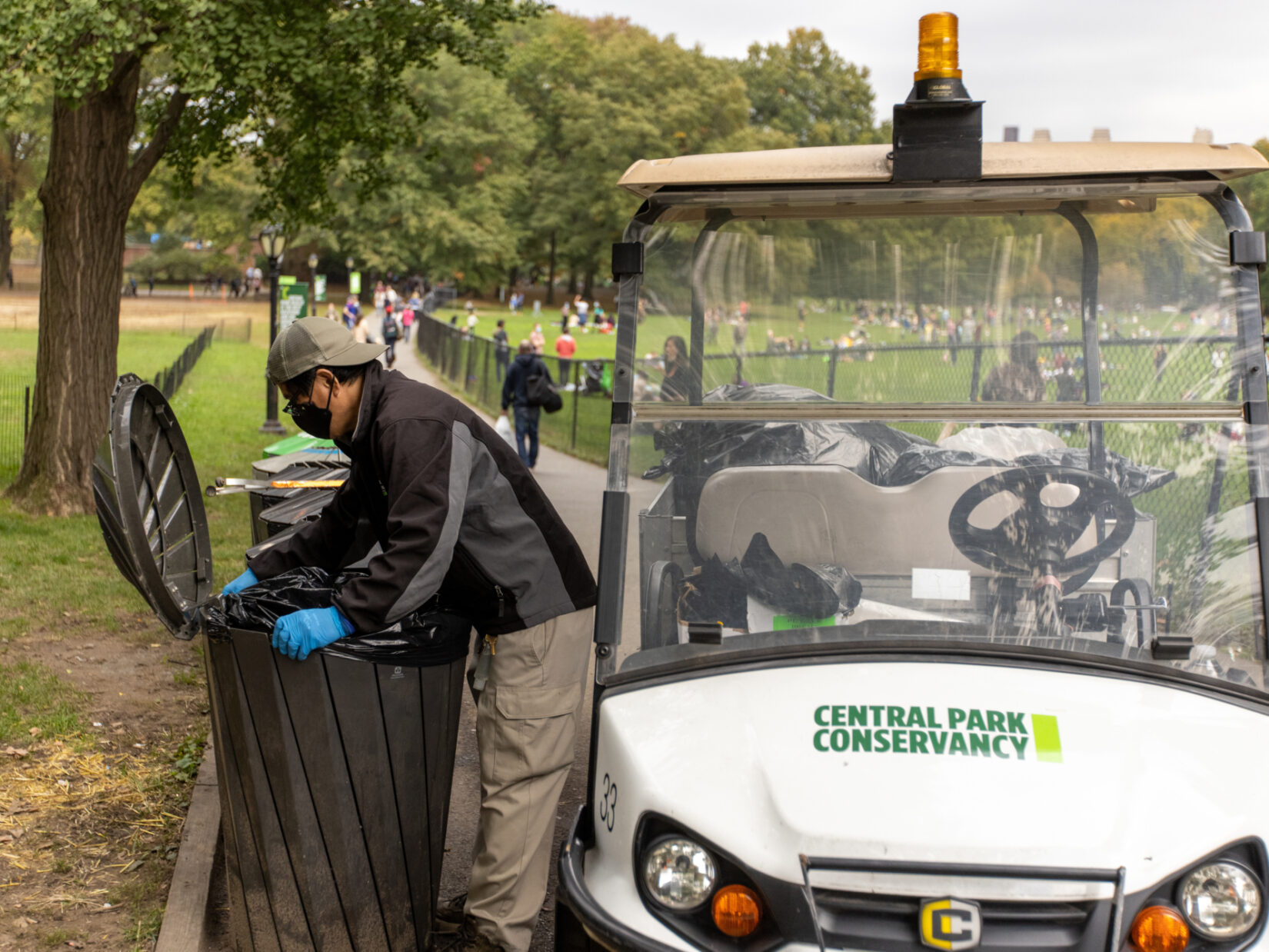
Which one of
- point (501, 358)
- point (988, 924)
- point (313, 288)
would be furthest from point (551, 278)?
point (988, 924)

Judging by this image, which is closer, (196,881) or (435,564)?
(435,564)

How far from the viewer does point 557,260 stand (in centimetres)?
8431

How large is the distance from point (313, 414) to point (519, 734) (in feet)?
3.52

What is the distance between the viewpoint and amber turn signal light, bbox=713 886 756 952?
2514 millimetres

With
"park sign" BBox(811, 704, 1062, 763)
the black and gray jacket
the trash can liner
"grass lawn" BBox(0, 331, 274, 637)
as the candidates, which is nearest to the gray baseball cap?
the black and gray jacket

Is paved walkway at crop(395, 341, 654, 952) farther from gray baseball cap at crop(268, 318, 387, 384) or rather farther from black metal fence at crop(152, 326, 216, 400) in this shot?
black metal fence at crop(152, 326, 216, 400)

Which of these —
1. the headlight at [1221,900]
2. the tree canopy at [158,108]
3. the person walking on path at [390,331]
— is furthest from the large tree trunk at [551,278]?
the headlight at [1221,900]

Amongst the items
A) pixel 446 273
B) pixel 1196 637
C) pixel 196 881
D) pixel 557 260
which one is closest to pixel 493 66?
pixel 196 881

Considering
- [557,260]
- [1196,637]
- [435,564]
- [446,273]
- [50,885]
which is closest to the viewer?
[1196,637]

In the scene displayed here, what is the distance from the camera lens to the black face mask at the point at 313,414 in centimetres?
347

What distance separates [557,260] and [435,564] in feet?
271

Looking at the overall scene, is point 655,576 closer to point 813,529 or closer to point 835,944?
point 813,529

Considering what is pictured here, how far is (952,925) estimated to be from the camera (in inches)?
94.6


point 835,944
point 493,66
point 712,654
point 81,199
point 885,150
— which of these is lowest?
point 835,944
